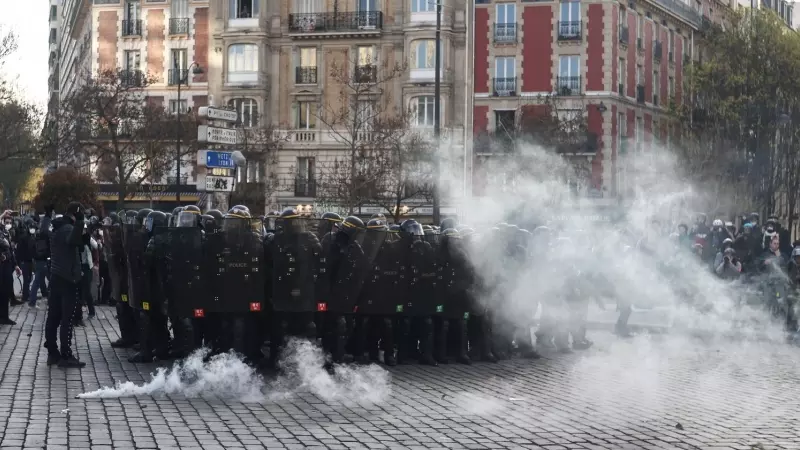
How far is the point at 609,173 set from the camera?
167 feet

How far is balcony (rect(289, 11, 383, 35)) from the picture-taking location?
5516 centimetres

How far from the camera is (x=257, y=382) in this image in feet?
41.2

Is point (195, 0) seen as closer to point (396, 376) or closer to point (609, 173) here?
point (609, 173)

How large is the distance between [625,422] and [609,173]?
41.1 meters

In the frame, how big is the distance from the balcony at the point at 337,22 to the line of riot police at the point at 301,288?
3990 centimetres

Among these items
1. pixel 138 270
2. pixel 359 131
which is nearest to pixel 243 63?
pixel 359 131

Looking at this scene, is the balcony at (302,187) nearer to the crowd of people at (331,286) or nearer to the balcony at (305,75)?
the balcony at (305,75)

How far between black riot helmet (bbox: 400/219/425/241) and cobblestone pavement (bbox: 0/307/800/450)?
1.61 metres

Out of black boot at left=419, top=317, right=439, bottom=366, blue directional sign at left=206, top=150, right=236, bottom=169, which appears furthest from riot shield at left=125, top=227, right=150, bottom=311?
blue directional sign at left=206, top=150, right=236, bottom=169

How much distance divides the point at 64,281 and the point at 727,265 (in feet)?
37.3

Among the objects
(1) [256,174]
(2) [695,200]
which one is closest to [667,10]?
(2) [695,200]

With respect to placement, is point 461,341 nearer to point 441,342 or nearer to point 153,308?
point 441,342

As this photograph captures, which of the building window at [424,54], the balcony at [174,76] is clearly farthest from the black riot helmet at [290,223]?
the balcony at [174,76]

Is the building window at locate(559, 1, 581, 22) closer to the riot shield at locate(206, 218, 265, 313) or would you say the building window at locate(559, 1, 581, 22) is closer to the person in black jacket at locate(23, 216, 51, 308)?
the person in black jacket at locate(23, 216, 51, 308)
